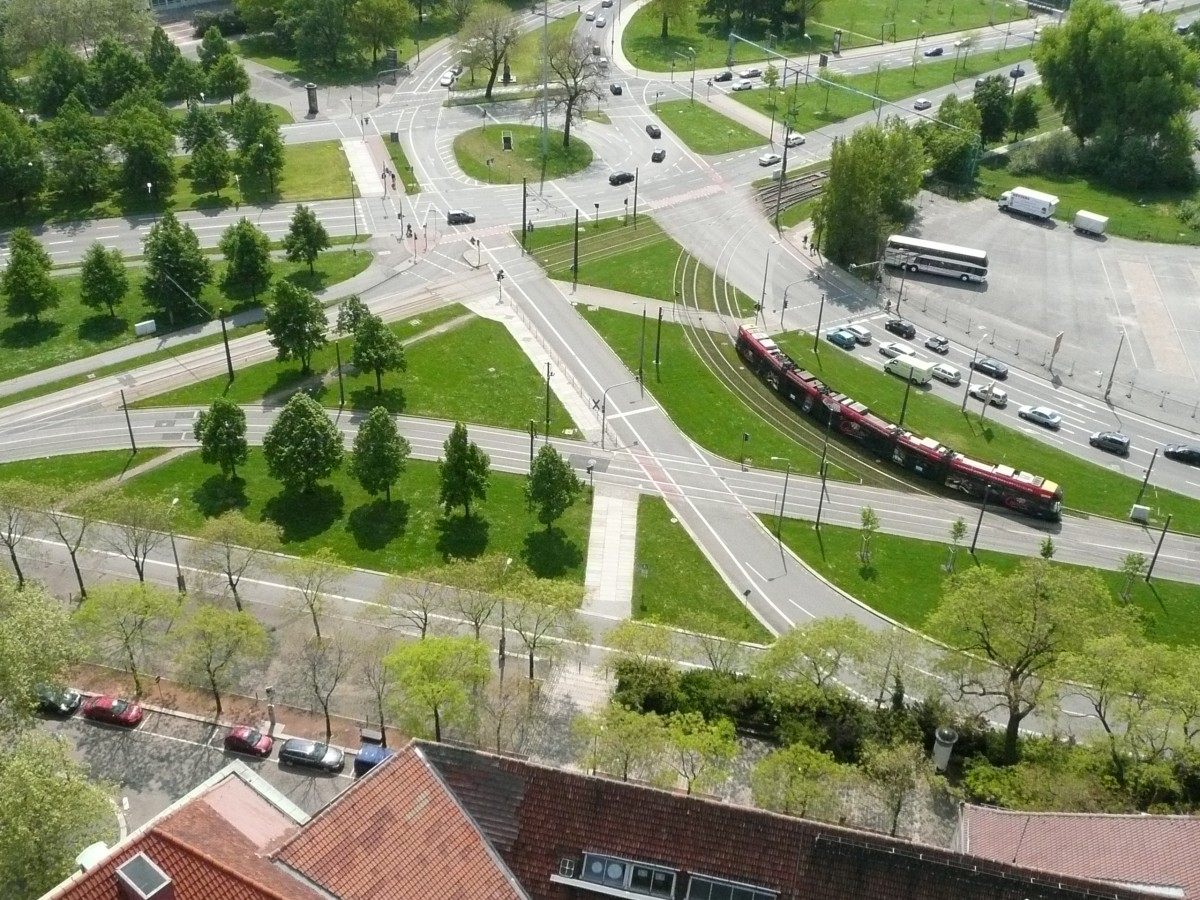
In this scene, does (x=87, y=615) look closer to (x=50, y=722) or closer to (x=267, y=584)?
(x=50, y=722)

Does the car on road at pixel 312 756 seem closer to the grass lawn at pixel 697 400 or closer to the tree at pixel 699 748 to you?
the tree at pixel 699 748

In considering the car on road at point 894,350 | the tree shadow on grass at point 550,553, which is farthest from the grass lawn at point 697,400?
the tree shadow on grass at point 550,553

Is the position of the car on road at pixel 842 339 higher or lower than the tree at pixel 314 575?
higher

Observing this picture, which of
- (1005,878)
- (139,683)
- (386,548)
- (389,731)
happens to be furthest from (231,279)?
(1005,878)

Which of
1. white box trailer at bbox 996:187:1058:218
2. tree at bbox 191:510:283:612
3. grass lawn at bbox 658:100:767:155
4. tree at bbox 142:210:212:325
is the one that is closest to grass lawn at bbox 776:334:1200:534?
white box trailer at bbox 996:187:1058:218

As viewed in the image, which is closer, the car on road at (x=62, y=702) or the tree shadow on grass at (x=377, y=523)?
the car on road at (x=62, y=702)

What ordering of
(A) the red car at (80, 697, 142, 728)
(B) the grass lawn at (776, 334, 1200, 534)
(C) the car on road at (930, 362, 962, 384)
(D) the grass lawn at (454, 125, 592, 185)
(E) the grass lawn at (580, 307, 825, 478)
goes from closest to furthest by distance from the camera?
1. (A) the red car at (80, 697, 142, 728)
2. (B) the grass lawn at (776, 334, 1200, 534)
3. (E) the grass lawn at (580, 307, 825, 478)
4. (C) the car on road at (930, 362, 962, 384)
5. (D) the grass lawn at (454, 125, 592, 185)

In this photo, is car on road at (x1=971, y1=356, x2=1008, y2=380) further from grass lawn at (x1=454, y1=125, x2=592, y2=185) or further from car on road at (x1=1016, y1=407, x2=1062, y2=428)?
grass lawn at (x1=454, y1=125, x2=592, y2=185)
